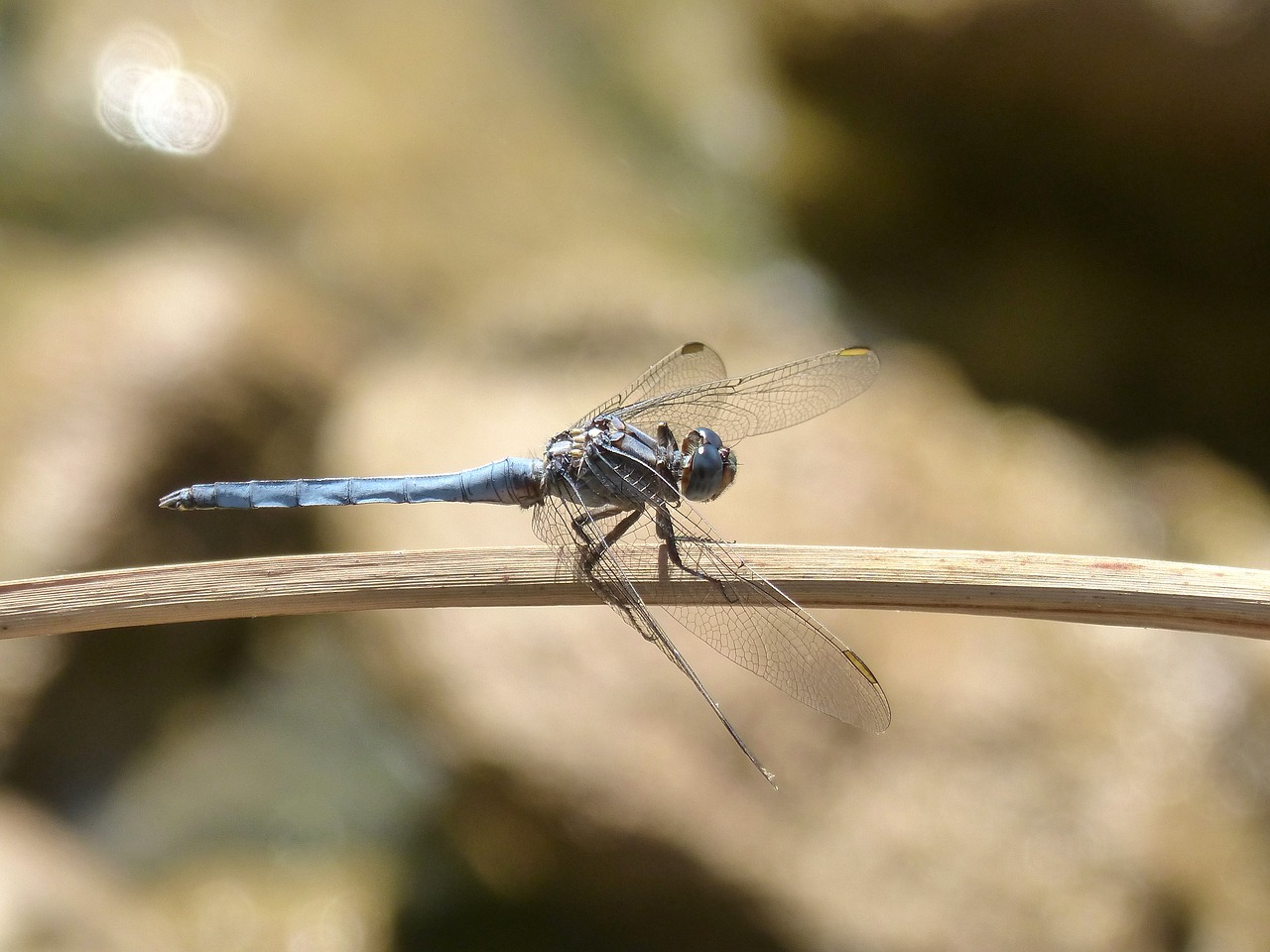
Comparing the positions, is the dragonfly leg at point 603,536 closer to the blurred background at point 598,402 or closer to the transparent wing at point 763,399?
the transparent wing at point 763,399

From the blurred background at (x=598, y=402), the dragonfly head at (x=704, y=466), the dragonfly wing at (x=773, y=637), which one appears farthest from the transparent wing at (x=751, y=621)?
the blurred background at (x=598, y=402)

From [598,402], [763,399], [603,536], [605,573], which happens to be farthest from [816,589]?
[598,402]

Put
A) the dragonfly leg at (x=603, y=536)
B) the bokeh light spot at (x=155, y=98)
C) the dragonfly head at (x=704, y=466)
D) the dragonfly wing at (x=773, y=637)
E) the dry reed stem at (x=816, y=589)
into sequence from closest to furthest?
the dry reed stem at (x=816, y=589) → the dragonfly wing at (x=773, y=637) → the dragonfly leg at (x=603, y=536) → the dragonfly head at (x=704, y=466) → the bokeh light spot at (x=155, y=98)

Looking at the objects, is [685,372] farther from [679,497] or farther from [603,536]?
[603,536]

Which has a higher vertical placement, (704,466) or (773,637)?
(704,466)

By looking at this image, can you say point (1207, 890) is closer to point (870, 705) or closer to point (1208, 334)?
point (870, 705)

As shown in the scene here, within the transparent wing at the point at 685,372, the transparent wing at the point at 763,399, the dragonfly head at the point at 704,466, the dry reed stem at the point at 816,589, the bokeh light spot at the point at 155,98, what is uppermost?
the bokeh light spot at the point at 155,98
